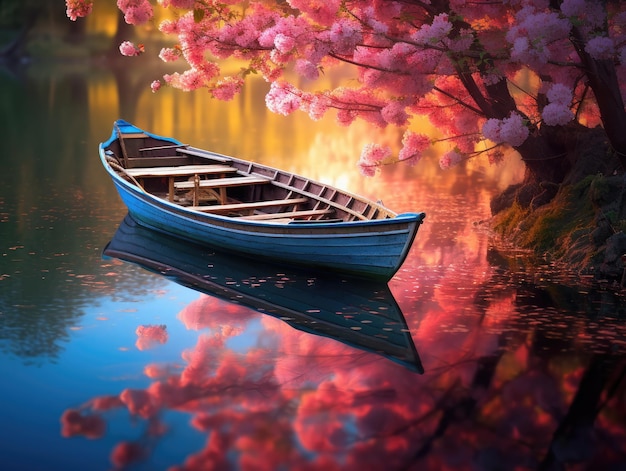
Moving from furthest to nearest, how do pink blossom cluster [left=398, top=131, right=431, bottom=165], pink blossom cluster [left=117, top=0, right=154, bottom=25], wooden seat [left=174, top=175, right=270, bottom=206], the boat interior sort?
wooden seat [left=174, top=175, right=270, bottom=206]
pink blossom cluster [left=398, top=131, right=431, bottom=165]
pink blossom cluster [left=117, top=0, right=154, bottom=25]
the boat interior

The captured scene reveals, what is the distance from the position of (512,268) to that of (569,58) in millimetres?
2606

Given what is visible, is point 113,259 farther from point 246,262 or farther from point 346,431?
point 346,431

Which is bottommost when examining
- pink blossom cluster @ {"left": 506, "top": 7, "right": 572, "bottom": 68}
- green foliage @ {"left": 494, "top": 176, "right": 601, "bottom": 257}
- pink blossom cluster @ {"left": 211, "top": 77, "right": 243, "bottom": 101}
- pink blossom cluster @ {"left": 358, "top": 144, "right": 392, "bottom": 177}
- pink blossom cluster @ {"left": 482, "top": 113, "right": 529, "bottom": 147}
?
green foliage @ {"left": 494, "top": 176, "right": 601, "bottom": 257}

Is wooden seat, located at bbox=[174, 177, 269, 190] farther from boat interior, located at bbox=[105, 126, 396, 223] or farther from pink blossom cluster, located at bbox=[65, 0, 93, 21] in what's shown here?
pink blossom cluster, located at bbox=[65, 0, 93, 21]

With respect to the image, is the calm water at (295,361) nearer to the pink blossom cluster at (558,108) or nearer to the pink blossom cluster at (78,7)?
the pink blossom cluster at (558,108)

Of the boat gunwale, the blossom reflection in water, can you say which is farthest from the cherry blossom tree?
the blossom reflection in water

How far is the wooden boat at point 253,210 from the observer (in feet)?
34.2

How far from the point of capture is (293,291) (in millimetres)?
10398

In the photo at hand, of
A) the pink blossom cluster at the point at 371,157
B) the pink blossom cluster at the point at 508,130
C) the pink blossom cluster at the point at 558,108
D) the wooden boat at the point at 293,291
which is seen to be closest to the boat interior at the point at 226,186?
the pink blossom cluster at the point at 371,157

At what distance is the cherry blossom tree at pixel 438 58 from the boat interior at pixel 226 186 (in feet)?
2.79

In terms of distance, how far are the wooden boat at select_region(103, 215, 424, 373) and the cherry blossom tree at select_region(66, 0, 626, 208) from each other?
2.12m

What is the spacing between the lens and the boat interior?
479 inches

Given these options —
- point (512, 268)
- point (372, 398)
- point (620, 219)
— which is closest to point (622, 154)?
point (620, 219)

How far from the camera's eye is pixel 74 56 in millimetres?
59406
